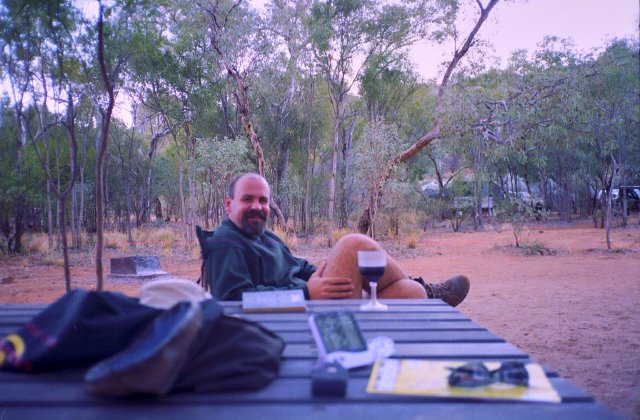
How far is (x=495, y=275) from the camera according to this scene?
29.9 ft

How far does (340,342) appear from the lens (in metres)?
1.43

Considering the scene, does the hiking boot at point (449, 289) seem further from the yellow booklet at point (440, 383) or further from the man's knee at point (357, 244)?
the yellow booklet at point (440, 383)

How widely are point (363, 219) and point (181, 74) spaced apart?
6.25 metres

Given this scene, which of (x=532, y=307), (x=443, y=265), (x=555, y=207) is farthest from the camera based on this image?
(x=555, y=207)

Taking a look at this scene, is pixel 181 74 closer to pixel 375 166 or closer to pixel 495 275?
pixel 375 166

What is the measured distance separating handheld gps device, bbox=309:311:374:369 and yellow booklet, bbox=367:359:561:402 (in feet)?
0.18

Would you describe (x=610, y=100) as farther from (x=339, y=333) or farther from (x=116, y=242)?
(x=116, y=242)

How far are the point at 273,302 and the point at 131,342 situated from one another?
93cm

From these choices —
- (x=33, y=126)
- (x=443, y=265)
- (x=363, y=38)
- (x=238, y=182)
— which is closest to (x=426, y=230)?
(x=363, y=38)

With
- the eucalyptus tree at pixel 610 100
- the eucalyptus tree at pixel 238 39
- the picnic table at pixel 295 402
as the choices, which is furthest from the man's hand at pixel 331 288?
the eucalyptus tree at pixel 238 39

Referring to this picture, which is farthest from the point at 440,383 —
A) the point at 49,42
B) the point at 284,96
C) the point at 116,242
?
the point at 284,96

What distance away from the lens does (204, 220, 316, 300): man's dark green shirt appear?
2.72m

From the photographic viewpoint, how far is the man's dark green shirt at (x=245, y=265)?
2723mm

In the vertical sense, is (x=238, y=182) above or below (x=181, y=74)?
below
